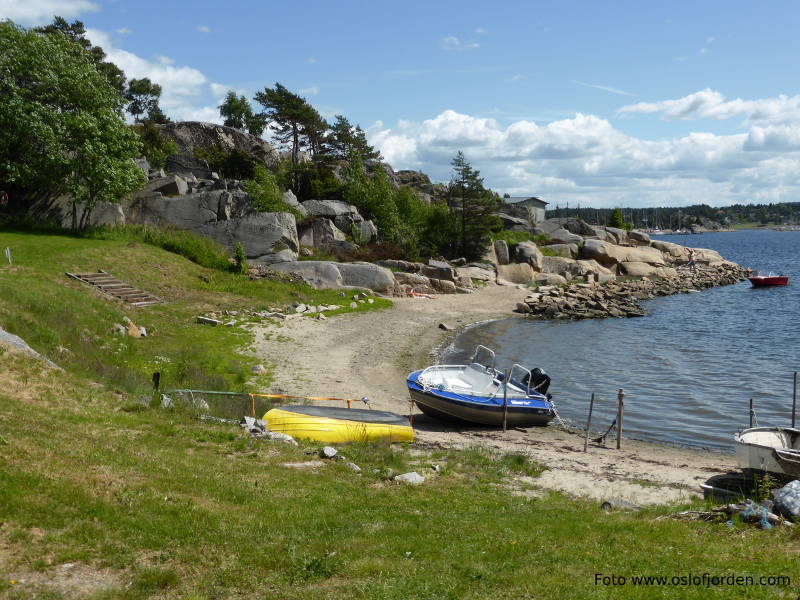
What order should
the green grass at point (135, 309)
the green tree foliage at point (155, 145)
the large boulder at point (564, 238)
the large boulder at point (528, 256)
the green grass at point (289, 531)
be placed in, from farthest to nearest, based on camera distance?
the large boulder at point (564, 238) → the large boulder at point (528, 256) → the green tree foliage at point (155, 145) → the green grass at point (135, 309) → the green grass at point (289, 531)

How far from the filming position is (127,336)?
2491 centimetres

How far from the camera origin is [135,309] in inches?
A: 1198

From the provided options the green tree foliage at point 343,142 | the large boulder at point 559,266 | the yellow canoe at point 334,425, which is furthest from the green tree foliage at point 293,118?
the yellow canoe at point 334,425

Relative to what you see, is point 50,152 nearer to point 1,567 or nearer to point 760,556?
point 1,567

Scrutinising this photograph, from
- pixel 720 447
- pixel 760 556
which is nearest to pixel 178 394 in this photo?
pixel 760 556

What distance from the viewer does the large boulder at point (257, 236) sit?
1818 inches

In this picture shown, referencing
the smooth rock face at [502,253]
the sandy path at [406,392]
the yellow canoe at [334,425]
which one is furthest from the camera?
the smooth rock face at [502,253]

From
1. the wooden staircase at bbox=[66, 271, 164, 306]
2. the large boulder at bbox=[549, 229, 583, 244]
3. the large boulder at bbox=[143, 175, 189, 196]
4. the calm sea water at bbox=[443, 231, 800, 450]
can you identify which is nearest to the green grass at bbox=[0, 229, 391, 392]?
the wooden staircase at bbox=[66, 271, 164, 306]

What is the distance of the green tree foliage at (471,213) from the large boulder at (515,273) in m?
3.17

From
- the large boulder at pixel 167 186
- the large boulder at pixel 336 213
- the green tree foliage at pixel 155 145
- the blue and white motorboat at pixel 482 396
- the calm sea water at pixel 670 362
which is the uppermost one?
the green tree foliage at pixel 155 145

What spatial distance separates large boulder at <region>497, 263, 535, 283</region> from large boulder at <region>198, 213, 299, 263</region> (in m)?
23.8

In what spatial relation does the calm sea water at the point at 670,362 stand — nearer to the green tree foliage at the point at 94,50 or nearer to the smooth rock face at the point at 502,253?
the smooth rock face at the point at 502,253

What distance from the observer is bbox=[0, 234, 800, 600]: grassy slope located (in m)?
7.96

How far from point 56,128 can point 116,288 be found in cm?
1291
